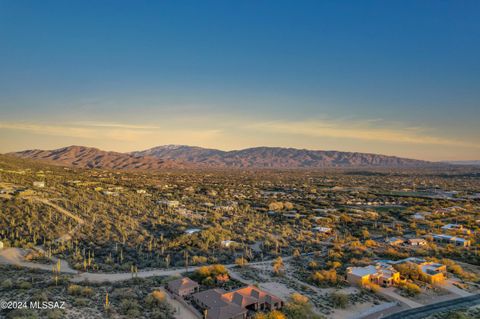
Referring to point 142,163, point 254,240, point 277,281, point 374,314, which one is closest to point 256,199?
point 254,240

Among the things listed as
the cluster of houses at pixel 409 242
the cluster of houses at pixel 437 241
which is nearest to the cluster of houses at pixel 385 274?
the cluster of houses at pixel 409 242

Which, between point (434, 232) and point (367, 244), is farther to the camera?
point (434, 232)

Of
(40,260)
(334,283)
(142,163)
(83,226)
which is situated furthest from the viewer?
(142,163)

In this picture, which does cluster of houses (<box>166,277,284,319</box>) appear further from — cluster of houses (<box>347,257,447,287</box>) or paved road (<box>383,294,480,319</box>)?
paved road (<box>383,294,480,319</box>)

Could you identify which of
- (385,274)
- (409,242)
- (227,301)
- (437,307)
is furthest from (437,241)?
(227,301)

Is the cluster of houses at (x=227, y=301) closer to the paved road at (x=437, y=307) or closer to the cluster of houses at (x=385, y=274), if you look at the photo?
the cluster of houses at (x=385, y=274)

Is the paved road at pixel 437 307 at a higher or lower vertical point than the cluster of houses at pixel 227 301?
lower

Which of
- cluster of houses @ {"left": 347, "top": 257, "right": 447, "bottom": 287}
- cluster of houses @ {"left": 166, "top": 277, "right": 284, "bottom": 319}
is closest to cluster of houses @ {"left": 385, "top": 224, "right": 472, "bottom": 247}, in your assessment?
cluster of houses @ {"left": 347, "top": 257, "right": 447, "bottom": 287}

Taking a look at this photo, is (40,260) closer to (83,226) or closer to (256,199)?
(83,226)
